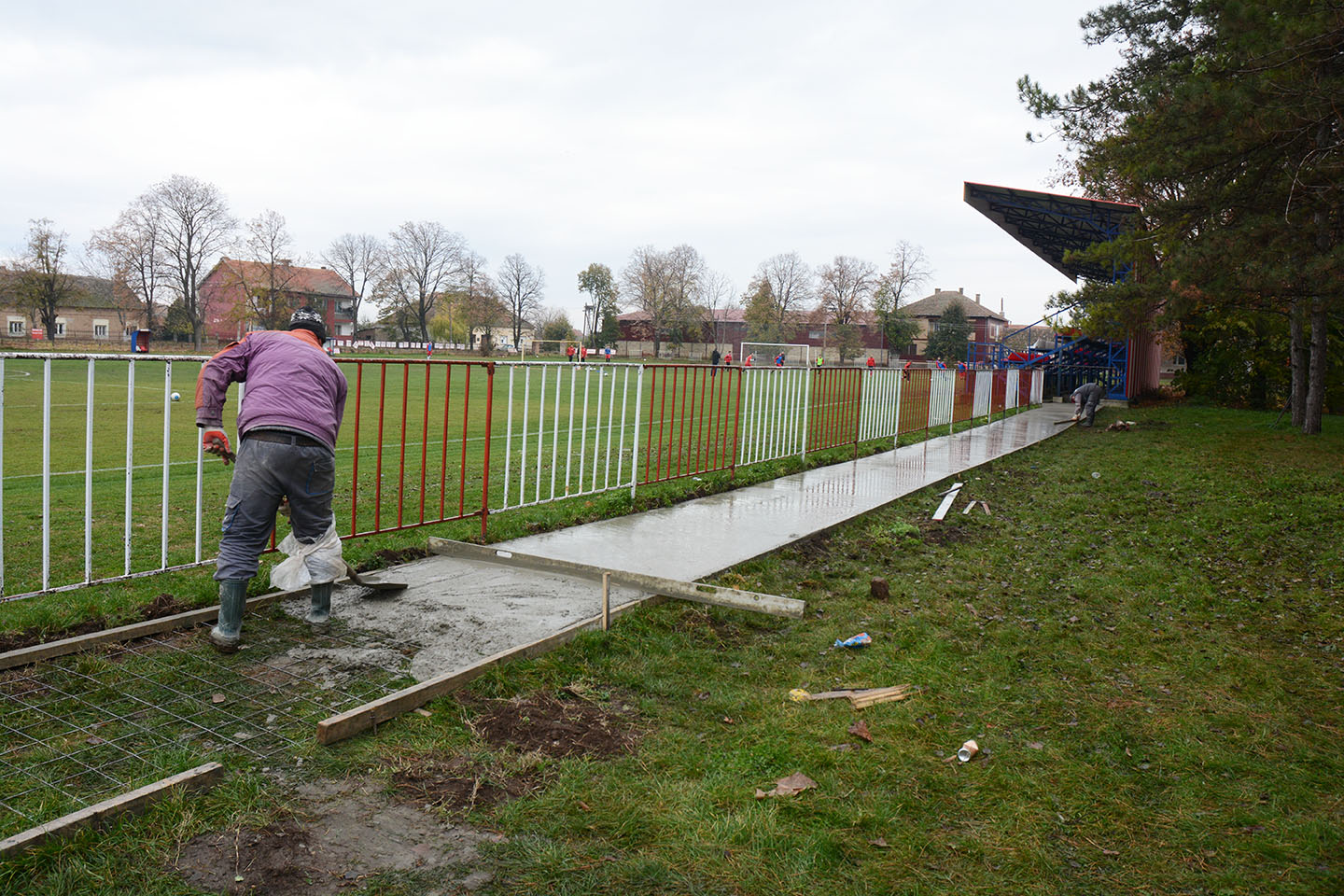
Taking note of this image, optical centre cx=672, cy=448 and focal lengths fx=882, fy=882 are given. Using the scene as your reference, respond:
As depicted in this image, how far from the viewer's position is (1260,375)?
28.0 metres

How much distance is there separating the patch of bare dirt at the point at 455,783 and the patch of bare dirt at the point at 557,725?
22 cm

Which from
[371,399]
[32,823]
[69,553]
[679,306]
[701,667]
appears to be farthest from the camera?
[679,306]

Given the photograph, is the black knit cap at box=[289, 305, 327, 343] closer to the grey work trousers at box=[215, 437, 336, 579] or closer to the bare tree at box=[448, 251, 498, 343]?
the grey work trousers at box=[215, 437, 336, 579]

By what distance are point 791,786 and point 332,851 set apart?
5.16 ft

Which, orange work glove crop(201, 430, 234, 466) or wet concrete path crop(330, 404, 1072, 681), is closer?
orange work glove crop(201, 430, 234, 466)

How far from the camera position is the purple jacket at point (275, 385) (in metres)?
4.35

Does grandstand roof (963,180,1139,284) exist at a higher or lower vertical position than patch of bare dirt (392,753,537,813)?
higher

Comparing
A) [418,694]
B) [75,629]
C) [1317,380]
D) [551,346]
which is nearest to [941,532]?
[418,694]

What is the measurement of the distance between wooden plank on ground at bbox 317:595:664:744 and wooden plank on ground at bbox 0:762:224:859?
436mm

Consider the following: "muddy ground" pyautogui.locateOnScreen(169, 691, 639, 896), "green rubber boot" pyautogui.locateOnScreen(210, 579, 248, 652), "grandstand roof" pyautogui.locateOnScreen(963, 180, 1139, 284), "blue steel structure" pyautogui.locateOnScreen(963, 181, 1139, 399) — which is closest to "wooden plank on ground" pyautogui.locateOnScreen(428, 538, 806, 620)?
"muddy ground" pyautogui.locateOnScreen(169, 691, 639, 896)

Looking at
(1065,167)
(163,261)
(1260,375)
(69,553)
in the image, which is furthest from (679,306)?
(69,553)

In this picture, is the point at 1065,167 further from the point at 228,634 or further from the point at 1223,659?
the point at 228,634

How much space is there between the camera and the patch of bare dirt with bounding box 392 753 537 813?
9.97ft

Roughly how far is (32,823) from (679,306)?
82.4 m
